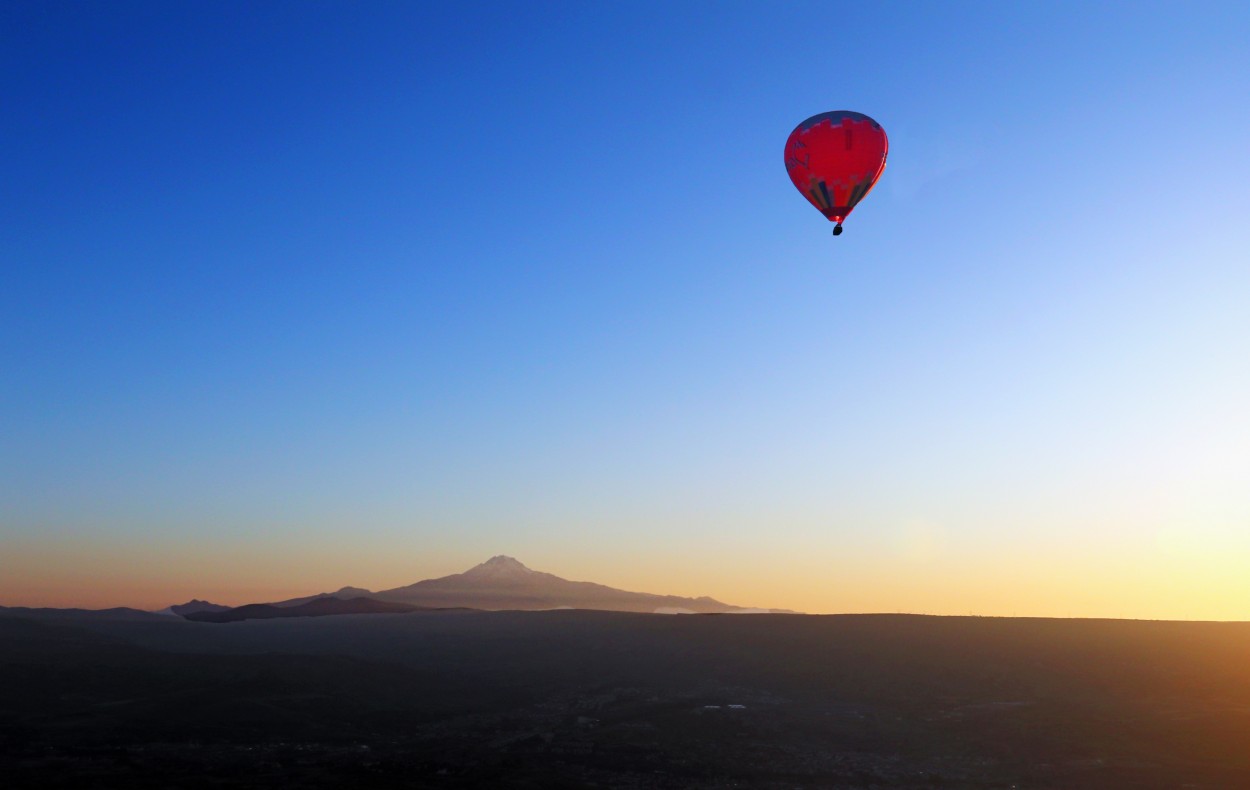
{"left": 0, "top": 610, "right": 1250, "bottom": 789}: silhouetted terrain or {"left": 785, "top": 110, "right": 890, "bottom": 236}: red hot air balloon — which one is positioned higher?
{"left": 785, "top": 110, "right": 890, "bottom": 236}: red hot air balloon

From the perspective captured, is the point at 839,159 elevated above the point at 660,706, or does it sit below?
above

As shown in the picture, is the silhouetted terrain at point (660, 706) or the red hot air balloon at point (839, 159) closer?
the silhouetted terrain at point (660, 706)

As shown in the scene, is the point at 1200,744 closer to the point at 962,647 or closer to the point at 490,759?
the point at 962,647

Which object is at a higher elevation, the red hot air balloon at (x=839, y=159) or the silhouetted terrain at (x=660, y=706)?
the red hot air balloon at (x=839, y=159)

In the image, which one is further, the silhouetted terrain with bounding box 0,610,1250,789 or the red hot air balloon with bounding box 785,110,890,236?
the red hot air balloon with bounding box 785,110,890,236
